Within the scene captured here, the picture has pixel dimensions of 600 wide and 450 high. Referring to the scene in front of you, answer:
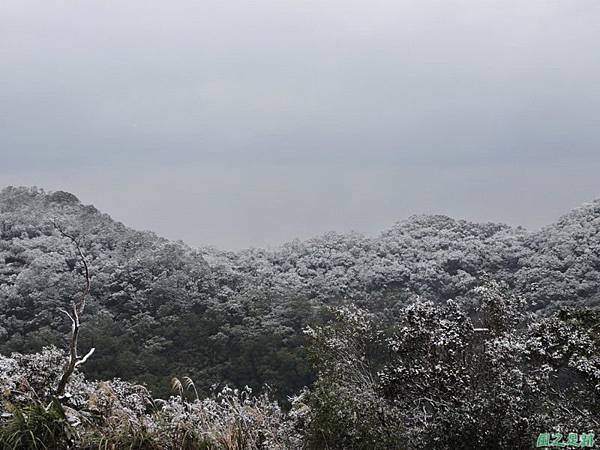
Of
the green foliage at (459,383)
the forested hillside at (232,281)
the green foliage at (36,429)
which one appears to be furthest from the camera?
the forested hillside at (232,281)

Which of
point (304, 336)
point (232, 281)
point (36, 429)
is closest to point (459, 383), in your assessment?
point (304, 336)

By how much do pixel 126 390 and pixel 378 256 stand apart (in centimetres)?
2206

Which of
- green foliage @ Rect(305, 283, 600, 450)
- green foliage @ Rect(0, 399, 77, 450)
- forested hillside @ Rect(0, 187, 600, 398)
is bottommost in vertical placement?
green foliage @ Rect(0, 399, 77, 450)

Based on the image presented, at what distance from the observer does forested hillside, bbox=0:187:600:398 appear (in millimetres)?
18656

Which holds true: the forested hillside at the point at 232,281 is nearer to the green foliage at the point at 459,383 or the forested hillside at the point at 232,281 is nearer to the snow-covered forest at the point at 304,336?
the snow-covered forest at the point at 304,336

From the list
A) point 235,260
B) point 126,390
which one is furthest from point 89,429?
point 235,260

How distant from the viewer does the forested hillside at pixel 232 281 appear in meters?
18.7

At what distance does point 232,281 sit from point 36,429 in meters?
20.9

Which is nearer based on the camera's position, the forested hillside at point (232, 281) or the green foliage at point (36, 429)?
the green foliage at point (36, 429)

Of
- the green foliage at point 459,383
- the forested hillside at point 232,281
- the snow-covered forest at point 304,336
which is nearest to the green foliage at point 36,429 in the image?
the snow-covered forest at point 304,336

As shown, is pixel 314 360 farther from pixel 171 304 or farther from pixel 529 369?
pixel 171 304

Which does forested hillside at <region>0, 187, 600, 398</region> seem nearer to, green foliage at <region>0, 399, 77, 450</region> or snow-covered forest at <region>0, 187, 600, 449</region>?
snow-covered forest at <region>0, 187, 600, 449</region>

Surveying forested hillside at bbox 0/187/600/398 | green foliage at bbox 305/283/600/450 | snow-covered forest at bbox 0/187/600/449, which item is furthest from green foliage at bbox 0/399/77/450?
forested hillside at bbox 0/187/600/398

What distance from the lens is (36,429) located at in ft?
14.5
